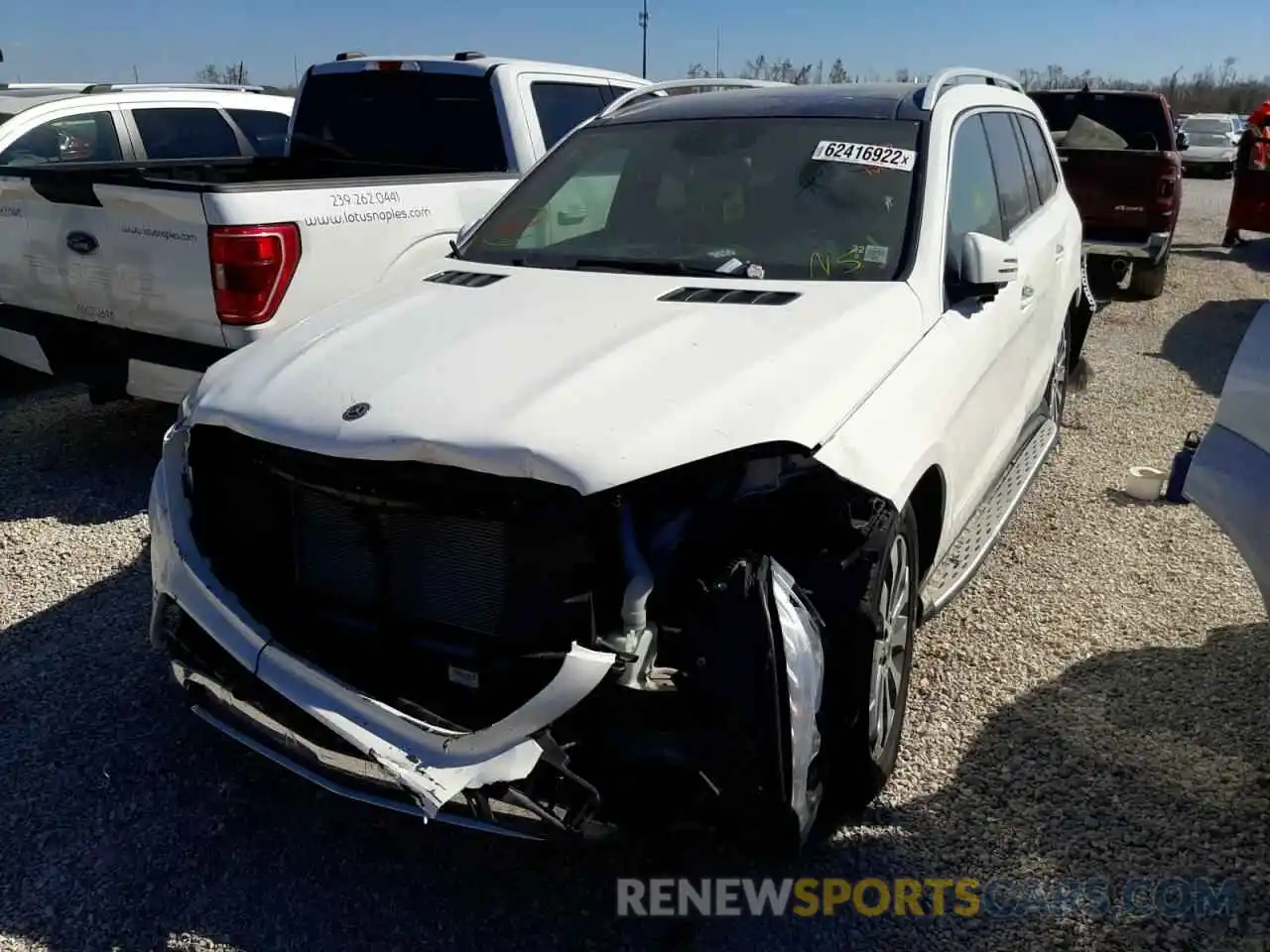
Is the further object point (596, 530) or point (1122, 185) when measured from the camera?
point (1122, 185)

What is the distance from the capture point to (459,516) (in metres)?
2.54

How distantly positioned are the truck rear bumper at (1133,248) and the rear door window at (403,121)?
20.3 ft

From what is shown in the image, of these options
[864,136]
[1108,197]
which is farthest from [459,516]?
[1108,197]

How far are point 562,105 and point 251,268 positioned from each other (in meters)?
2.72

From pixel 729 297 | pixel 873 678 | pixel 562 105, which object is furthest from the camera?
pixel 562 105

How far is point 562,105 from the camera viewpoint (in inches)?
262

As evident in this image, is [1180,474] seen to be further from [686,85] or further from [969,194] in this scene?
[686,85]

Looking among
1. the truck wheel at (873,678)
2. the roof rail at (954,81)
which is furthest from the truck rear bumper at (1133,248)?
the truck wheel at (873,678)

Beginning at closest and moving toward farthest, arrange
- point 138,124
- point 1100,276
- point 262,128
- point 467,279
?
1. point 467,279
2. point 138,124
3. point 262,128
4. point 1100,276

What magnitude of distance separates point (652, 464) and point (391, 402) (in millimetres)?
693

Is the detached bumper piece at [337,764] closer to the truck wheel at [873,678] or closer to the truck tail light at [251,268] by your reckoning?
the truck wheel at [873,678]

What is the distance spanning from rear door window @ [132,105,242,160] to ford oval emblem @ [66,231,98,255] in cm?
343

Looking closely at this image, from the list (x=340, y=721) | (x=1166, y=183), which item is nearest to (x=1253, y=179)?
(x=1166, y=183)
